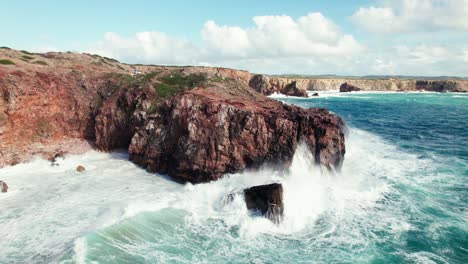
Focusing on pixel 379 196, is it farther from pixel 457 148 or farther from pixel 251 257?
pixel 457 148

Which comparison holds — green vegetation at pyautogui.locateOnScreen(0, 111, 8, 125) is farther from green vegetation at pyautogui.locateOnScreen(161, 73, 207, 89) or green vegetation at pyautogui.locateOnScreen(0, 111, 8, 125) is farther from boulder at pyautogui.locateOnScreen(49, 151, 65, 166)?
green vegetation at pyautogui.locateOnScreen(161, 73, 207, 89)

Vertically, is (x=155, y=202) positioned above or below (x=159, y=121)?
below

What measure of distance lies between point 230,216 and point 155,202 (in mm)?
5457

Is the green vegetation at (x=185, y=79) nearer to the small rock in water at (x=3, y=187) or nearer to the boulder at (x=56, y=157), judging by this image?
the boulder at (x=56, y=157)

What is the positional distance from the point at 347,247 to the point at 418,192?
11902mm

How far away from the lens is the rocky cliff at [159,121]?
92.4ft

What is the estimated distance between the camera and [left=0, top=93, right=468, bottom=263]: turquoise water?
1747 cm

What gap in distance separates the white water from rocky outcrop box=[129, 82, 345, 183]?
1.16 metres

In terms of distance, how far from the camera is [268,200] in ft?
70.4

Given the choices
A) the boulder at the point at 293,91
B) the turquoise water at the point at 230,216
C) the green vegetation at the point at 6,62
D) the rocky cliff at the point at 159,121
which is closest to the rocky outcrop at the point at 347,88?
the boulder at the point at 293,91

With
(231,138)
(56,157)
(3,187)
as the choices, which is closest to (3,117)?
(56,157)

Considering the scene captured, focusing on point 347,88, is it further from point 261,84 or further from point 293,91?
point 261,84

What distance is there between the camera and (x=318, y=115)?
30406 millimetres

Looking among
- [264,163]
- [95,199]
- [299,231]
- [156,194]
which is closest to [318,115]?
[264,163]
